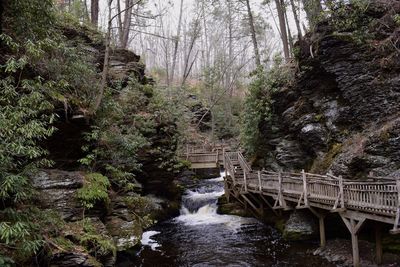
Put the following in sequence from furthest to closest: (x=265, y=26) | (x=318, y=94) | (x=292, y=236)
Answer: (x=265, y=26) < (x=318, y=94) < (x=292, y=236)

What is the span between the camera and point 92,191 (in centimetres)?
1097

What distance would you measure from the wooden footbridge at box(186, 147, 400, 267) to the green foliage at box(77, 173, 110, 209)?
297 inches

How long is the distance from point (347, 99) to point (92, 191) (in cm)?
1200

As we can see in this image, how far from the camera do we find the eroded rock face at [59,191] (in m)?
9.97

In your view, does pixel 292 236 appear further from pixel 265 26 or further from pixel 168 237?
pixel 265 26

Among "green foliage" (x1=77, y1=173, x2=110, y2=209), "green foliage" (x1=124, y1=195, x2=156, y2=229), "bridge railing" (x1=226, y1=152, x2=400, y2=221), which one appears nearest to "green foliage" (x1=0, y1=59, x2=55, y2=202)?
"green foliage" (x1=77, y1=173, x2=110, y2=209)

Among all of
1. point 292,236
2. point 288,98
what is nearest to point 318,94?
point 288,98

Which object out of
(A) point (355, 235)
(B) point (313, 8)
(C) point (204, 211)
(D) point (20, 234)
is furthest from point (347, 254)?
(B) point (313, 8)

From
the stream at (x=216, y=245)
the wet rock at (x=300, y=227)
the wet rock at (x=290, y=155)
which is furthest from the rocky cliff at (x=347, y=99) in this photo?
the stream at (x=216, y=245)

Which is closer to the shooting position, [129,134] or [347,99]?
[129,134]

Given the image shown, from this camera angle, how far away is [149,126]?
17641 mm

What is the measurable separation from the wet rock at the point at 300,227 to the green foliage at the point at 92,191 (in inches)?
302

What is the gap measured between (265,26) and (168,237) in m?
21.6

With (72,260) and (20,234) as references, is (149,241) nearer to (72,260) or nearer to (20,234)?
(72,260)
